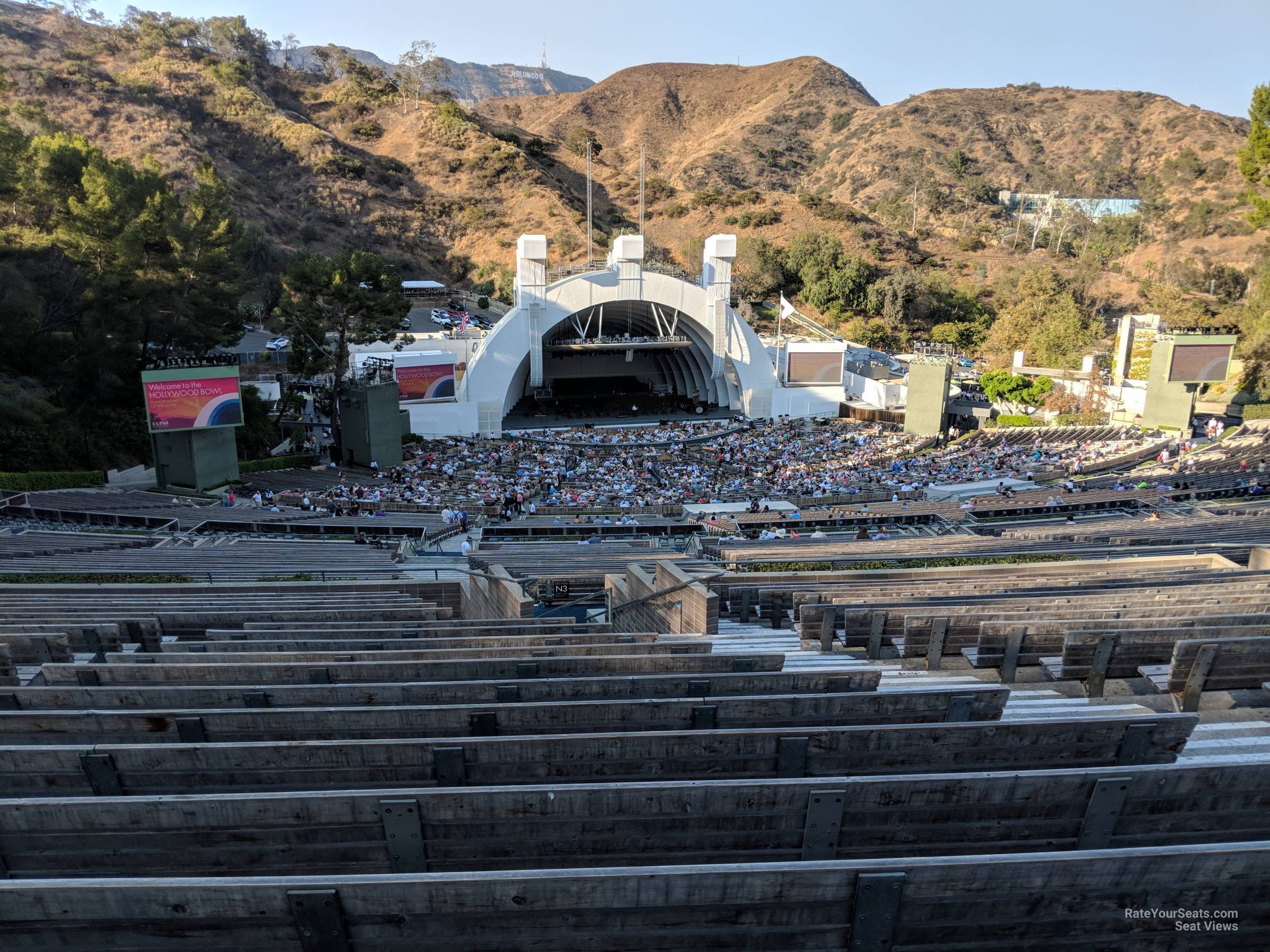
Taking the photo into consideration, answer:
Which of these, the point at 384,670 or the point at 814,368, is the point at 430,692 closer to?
the point at 384,670

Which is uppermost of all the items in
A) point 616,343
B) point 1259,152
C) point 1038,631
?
point 1259,152

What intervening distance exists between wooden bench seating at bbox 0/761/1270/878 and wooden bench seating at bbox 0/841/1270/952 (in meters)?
0.44

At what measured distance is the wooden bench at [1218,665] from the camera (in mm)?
4641

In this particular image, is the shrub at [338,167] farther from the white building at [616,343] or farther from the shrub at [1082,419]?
the shrub at [1082,419]

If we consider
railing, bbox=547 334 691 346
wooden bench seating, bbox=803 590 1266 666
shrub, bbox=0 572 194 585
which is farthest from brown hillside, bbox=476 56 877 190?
wooden bench seating, bbox=803 590 1266 666

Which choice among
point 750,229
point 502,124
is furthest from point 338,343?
point 502,124

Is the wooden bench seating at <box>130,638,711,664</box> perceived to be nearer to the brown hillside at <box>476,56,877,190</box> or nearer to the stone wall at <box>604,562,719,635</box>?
the stone wall at <box>604,562,719,635</box>

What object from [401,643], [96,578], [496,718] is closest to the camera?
[496,718]

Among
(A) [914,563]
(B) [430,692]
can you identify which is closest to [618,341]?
(A) [914,563]

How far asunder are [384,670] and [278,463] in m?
27.8

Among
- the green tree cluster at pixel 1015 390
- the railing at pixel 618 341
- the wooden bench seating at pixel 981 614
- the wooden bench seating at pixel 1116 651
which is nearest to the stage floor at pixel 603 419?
the railing at pixel 618 341

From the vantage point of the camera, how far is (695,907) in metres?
2.53

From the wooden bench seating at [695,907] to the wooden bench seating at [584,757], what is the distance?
2.91 feet

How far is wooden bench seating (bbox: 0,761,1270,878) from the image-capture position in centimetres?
291
